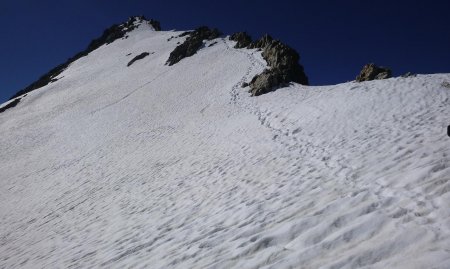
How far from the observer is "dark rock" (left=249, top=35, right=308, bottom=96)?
23.3 m

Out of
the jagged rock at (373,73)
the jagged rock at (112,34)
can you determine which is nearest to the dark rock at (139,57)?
the jagged rock at (112,34)

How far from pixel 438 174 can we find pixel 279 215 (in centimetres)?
302

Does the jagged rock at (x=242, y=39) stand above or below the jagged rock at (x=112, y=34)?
below

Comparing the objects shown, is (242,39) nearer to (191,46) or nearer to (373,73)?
(191,46)

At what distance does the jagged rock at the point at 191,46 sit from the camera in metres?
46.2

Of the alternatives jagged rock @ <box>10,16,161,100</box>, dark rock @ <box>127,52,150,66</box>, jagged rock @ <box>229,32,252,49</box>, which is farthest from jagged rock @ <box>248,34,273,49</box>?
jagged rock @ <box>10,16,161,100</box>

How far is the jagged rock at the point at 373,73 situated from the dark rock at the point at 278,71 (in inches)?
238

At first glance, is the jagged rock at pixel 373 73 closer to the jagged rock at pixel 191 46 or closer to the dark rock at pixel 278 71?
the dark rock at pixel 278 71

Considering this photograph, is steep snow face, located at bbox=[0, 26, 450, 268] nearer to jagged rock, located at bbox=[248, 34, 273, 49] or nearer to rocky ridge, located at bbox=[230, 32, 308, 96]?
rocky ridge, located at bbox=[230, 32, 308, 96]

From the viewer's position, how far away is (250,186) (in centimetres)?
917

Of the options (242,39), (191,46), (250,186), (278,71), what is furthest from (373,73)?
(191,46)

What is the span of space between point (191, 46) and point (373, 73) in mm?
34349

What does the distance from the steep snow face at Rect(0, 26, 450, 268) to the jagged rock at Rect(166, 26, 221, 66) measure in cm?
2176

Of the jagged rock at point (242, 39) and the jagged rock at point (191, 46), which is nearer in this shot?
the jagged rock at point (242, 39)
